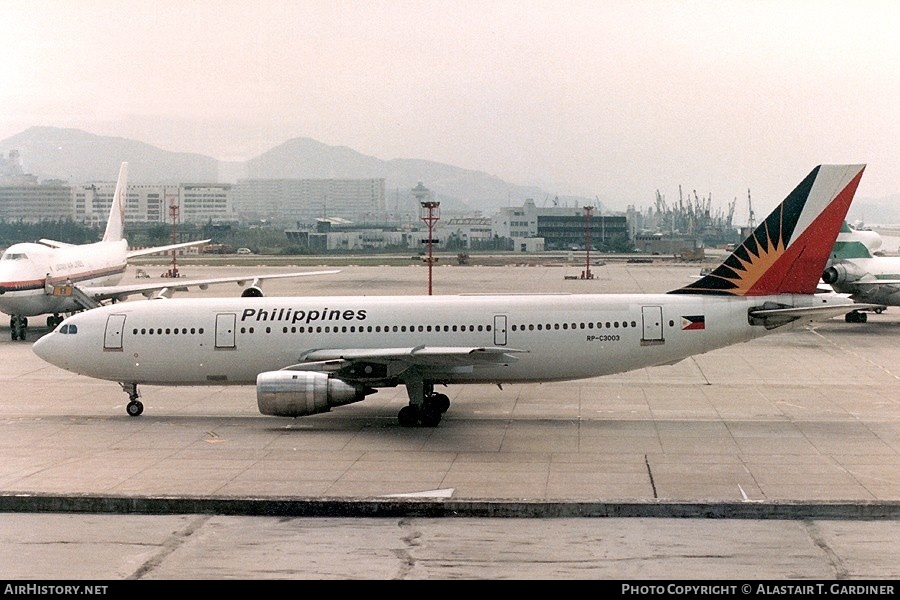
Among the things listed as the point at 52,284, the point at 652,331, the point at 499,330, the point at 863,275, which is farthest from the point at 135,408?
the point at 863,275

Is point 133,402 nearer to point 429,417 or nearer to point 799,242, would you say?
point 429,417

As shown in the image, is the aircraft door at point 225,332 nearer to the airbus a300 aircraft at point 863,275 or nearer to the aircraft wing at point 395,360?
the aircraft wing at point 395,360

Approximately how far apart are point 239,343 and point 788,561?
18760 mm

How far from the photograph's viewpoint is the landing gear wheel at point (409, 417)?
1136 inches

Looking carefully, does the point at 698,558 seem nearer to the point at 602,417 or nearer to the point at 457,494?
the point at 457,494

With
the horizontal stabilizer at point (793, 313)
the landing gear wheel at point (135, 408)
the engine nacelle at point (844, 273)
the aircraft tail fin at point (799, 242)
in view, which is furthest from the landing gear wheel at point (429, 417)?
the engine nacelle at point (844, 273)

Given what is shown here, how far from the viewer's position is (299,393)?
90.3 feet

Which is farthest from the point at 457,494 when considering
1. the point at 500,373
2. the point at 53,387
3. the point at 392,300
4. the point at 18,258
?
the point at 18,258

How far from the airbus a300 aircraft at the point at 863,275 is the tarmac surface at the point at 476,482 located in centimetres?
1597

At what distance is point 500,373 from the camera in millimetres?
29562

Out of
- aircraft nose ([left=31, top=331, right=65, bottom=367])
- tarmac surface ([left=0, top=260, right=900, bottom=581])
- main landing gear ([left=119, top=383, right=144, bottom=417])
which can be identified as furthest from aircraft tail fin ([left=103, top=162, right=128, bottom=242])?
main landing gear ([left=119, top=383, right=144, bottom=417])

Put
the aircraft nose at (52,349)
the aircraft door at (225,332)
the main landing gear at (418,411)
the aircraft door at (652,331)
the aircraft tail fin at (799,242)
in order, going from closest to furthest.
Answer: the main landing gear at (418,411) < the aircraft door at (652,331) < the aircraft tail fin at (799,242) < the aircraft door at (225,332) < the aircraft nose at (52,349)
